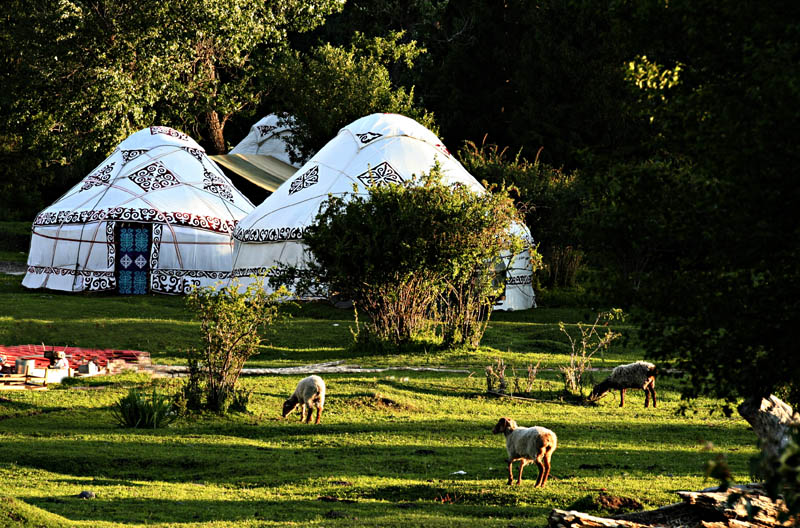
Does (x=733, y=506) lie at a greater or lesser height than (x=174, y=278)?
lesser

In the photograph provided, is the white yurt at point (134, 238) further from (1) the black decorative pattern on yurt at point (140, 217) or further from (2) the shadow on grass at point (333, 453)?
(2) the shadow on grass at point (333, 453)

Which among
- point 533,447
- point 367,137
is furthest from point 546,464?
point 367,137

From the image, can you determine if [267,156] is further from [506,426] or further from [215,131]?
[506,426]

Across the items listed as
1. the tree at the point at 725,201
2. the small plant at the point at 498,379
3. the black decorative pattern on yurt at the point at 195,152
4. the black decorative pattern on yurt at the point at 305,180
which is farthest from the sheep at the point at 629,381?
the black decorative pattern on yurt at the point at 195,152

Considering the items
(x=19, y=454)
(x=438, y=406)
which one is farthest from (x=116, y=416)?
(x=438, y=406)

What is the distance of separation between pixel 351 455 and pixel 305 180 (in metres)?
17.4

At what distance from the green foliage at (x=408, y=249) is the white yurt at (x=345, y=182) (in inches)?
264

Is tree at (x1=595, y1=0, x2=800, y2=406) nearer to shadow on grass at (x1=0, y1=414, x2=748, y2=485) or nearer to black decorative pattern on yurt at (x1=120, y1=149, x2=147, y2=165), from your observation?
shadow on grass at (x1=0, y1=414, x2=748, y2=485)

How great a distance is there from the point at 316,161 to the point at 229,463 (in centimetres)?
1806

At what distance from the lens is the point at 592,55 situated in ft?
123

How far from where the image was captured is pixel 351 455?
11031 mm

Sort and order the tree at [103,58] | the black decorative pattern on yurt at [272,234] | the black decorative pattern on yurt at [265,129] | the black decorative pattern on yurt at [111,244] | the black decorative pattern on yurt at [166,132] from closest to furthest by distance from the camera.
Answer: the black decorative pattern on yurt at [272,234]
the black decorative pattern on yurt at [111,244]
the black decorative pattern on yurt at [166,132]
the tree at [103,58]
the black decorative pattern on yurt at [265,129]

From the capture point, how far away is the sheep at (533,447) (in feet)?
30.6

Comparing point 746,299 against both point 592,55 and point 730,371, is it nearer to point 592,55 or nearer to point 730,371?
point 730,371
